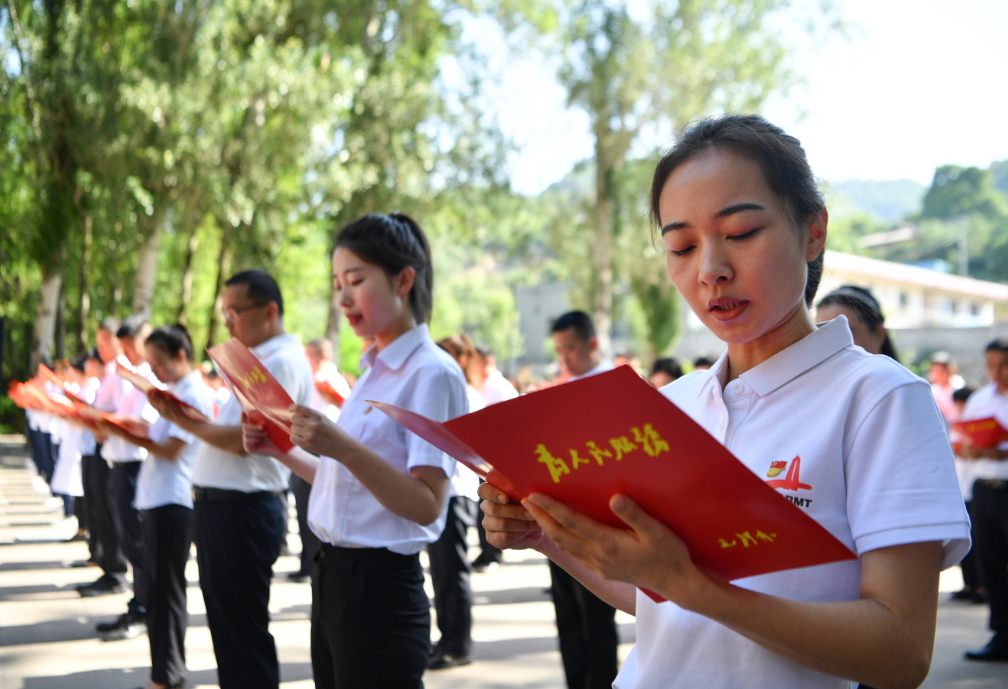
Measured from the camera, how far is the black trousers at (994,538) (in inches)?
185

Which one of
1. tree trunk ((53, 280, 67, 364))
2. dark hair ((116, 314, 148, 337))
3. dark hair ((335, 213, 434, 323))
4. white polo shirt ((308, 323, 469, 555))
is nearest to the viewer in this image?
white polo shirt ((308, 323, 469, 555))

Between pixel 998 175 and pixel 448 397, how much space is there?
81.4 metres

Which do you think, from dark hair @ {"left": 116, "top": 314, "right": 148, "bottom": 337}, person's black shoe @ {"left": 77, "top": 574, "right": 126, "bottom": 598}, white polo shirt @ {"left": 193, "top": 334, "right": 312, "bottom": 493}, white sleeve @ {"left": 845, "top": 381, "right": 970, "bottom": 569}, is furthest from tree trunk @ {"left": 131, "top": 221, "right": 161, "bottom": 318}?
white sleeve @ {"left": 845, "top": 381, "right": 970, "bottom": 569}

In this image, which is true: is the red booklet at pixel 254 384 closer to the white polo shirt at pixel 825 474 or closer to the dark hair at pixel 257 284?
the dark hair at pixel 257 284

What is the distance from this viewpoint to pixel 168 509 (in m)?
3.87

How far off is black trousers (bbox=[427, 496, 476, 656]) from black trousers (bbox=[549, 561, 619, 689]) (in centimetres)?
85

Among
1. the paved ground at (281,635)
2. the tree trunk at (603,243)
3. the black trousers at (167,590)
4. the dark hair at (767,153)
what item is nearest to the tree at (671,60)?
the tree trunk at (603,243)

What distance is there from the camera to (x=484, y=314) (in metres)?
76.6

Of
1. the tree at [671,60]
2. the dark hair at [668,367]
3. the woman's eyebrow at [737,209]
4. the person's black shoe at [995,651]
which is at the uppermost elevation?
the tree at [671,60]

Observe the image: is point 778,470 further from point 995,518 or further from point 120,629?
point 120,629

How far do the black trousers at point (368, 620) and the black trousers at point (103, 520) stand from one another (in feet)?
14.2

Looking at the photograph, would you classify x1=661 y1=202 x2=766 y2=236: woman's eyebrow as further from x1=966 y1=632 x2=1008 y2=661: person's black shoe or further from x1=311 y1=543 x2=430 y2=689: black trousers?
x1=966 y1=632 x2=1008 y2=661: person's black shoe

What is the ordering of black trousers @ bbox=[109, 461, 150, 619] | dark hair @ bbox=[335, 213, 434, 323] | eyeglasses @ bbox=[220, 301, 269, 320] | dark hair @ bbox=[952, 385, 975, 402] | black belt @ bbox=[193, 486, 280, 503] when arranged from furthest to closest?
dark hair @ bbox=[952, 385, 975, 402]
black trousers @ bbox=[109, 461, 150, 619]
eyeglasses @ bbox=[220, 301, 269, 320]
black belt @ bbox=[193, 486, 280, 503]
dark hair @ bbox=[335, 213, 434, 323]

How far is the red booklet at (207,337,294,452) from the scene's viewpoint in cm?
213
